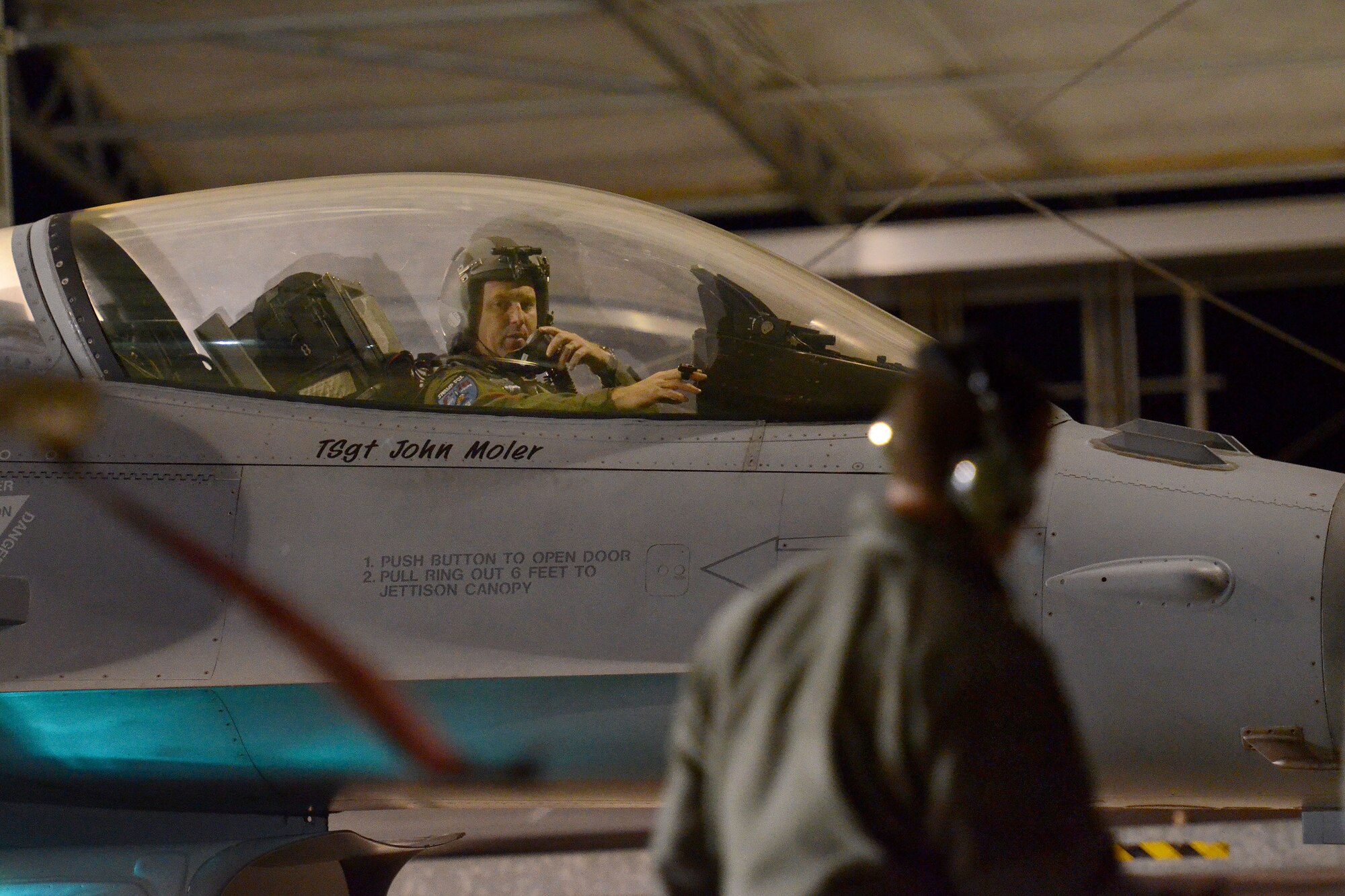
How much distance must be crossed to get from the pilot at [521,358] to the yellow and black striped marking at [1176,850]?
11.8 feet

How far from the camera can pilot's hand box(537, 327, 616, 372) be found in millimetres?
4098

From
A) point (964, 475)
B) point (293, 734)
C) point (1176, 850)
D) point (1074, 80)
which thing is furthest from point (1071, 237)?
point (964, 475)

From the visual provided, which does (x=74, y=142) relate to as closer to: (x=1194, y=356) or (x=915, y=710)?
(x=1194, y=356)

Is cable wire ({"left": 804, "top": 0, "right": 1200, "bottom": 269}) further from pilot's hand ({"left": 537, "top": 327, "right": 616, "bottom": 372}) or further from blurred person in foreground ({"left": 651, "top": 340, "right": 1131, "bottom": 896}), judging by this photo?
blurred person in foreground ({"left": 651, "top": 340, "right": 1131, "bottom": 896})

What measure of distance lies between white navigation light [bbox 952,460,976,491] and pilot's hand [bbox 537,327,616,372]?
8.16 ft

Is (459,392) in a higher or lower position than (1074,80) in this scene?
lower

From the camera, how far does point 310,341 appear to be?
421 centimetres

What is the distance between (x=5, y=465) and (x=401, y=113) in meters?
9.25

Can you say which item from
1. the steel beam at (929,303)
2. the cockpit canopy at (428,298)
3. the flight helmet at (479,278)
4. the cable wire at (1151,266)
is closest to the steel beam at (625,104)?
the cable wire at (1151,266)

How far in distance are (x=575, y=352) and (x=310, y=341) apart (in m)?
0.77

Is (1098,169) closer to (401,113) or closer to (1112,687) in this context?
(401,113)

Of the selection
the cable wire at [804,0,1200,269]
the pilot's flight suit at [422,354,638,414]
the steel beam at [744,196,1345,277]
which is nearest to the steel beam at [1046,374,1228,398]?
the steel beam at [744,196,1345,277]

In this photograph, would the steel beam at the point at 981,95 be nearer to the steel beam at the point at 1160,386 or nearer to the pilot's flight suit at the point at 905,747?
the steel beam at the point at 1160,386

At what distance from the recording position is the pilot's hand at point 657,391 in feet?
13.1
